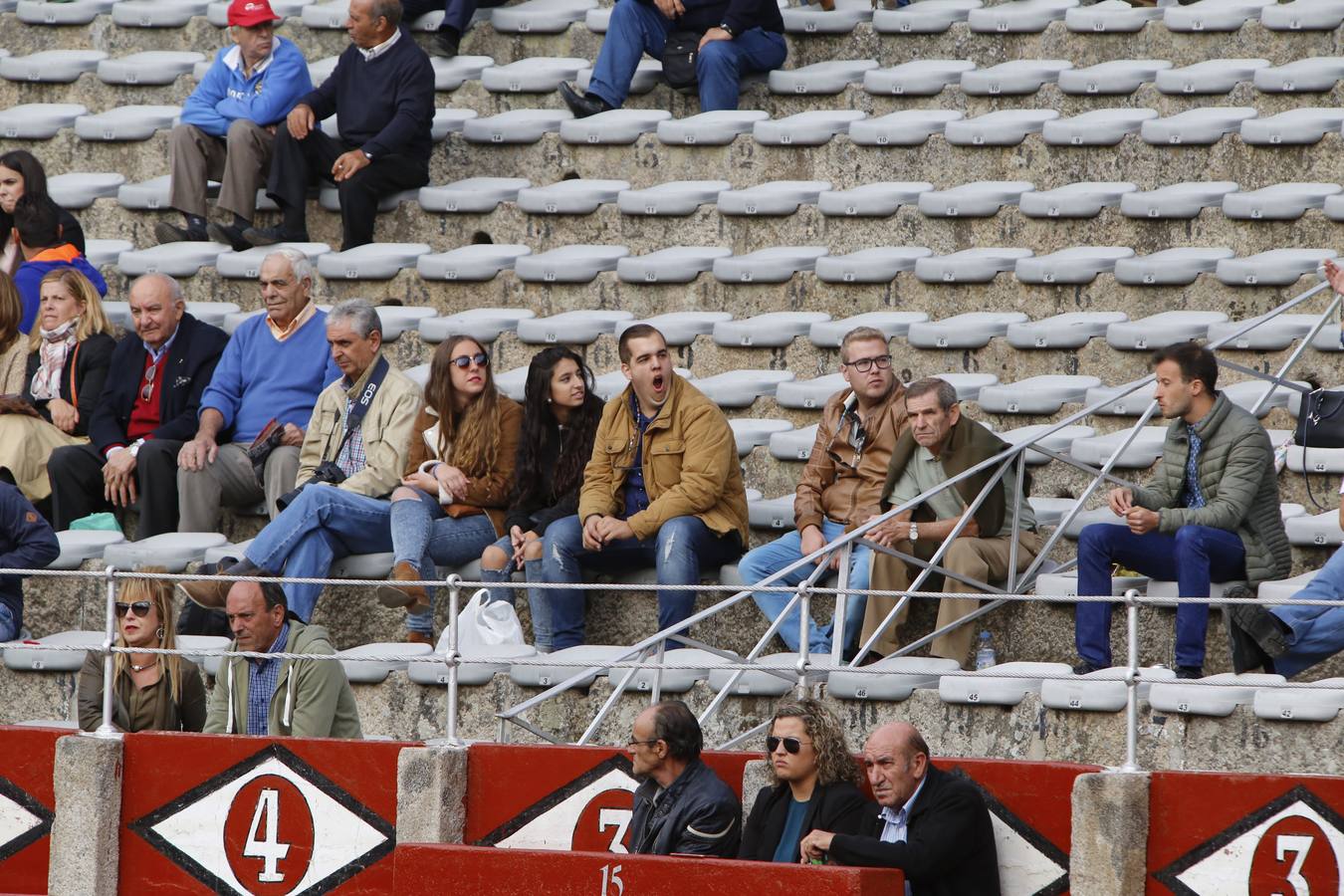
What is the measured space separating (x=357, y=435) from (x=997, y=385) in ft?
9.10

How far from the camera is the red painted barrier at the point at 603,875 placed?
7.36 meters

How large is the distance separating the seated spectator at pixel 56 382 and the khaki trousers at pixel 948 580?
12.8 ft

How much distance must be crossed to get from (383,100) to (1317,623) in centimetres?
590

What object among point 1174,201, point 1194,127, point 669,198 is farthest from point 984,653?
point 669,198

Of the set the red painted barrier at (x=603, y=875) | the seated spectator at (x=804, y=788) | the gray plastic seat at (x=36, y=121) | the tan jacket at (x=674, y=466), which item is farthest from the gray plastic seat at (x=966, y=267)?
the gray plastic seat at (x=36, y=121)

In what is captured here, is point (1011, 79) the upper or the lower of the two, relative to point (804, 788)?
upper

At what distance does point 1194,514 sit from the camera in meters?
8.74

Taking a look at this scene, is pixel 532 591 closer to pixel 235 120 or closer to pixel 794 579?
pixel 794 579

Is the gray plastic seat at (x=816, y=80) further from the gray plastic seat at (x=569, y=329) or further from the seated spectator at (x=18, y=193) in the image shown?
the seated spectator at (x=18, y=193)

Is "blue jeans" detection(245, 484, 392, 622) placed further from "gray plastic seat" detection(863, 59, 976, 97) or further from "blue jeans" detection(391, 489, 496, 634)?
"gray plastic seat" detection(863, 59, 976, 97)

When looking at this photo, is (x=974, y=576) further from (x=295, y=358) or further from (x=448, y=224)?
(x=448, y=224)

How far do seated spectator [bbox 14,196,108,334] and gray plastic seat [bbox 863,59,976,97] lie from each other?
4.07 meters

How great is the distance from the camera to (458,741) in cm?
860

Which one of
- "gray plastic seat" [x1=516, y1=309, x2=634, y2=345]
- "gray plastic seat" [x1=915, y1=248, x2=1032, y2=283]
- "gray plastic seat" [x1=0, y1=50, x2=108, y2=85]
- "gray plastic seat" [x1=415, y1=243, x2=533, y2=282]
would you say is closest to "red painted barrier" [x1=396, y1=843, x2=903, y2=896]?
"gray plastic seat" [x1=516, y1=309, x2=634, y2=345]
